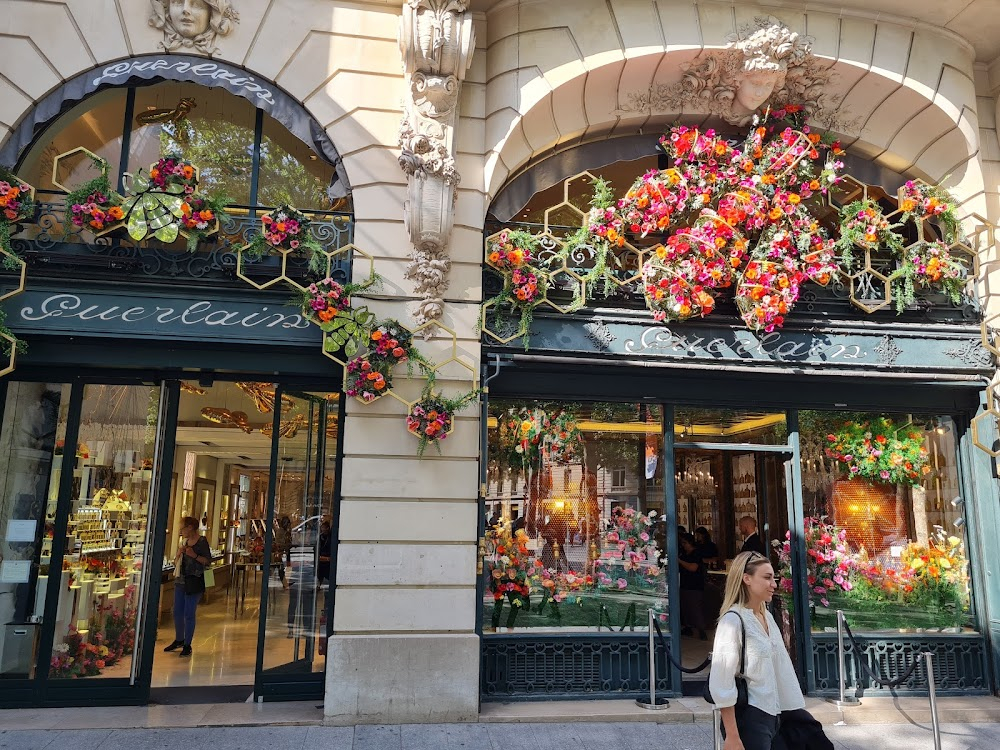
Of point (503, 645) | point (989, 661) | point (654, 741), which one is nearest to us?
point (654, 741)

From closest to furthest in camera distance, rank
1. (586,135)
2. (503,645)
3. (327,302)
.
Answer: (327,302) → (503,645) → (586,135)

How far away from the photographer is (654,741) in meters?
6.99

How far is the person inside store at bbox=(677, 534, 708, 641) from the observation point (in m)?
11.1

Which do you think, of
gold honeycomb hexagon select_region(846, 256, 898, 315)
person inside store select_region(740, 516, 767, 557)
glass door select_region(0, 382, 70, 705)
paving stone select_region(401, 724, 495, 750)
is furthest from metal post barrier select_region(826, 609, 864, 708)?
glass door select_region(0, 382, 70, 705)

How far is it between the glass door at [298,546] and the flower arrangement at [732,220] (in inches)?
156

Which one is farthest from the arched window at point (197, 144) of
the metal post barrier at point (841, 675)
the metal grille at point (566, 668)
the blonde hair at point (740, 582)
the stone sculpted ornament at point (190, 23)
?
the metal post barrier at point (841, 675)

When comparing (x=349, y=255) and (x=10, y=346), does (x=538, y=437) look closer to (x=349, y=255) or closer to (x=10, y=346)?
(x=349, y=255)

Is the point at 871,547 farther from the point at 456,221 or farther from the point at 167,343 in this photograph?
the point at 167,343

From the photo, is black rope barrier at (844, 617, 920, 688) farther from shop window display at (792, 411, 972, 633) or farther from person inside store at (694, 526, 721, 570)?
person inside store at (694, 526, 721, 570)

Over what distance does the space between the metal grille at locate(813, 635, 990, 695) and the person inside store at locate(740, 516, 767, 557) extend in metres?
1.27

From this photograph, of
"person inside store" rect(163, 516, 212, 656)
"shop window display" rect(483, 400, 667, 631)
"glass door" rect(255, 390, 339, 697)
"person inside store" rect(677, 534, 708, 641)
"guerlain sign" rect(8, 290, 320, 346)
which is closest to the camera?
"guerlain sign" rect(8, 290, 320, 346)

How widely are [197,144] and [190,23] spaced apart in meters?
1.29

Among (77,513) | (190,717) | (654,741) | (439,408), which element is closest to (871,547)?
(654,741)

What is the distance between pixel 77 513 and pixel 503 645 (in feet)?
15.8
